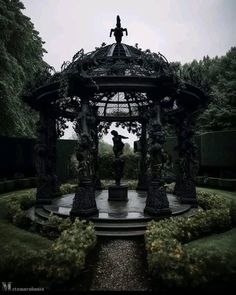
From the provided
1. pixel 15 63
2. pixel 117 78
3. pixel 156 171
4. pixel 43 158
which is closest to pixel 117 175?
pixel 43 158

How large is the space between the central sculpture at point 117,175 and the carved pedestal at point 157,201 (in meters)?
3.41

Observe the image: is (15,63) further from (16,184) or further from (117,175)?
(117,175)

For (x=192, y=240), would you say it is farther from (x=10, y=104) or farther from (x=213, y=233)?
(x=10, y=104)

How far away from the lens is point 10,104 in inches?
855

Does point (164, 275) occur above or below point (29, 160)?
below

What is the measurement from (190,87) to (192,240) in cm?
591

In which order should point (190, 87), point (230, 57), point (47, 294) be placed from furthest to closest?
point (230, 57), point (190, 87), point (47, 294)

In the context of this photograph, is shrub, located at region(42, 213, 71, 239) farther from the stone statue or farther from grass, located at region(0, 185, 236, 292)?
the stone statue

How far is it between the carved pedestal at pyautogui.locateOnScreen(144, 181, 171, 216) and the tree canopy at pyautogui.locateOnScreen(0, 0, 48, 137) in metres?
12.8

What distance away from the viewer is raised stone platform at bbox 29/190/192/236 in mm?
8945

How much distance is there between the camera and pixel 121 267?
6938mm

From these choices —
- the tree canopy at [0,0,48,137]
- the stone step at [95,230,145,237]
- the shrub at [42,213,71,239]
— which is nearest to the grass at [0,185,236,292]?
the shrub at [42,213,71,239]

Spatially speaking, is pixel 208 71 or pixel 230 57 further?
pixel 208 71

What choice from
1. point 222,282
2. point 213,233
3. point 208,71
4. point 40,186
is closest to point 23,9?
point 40,186
